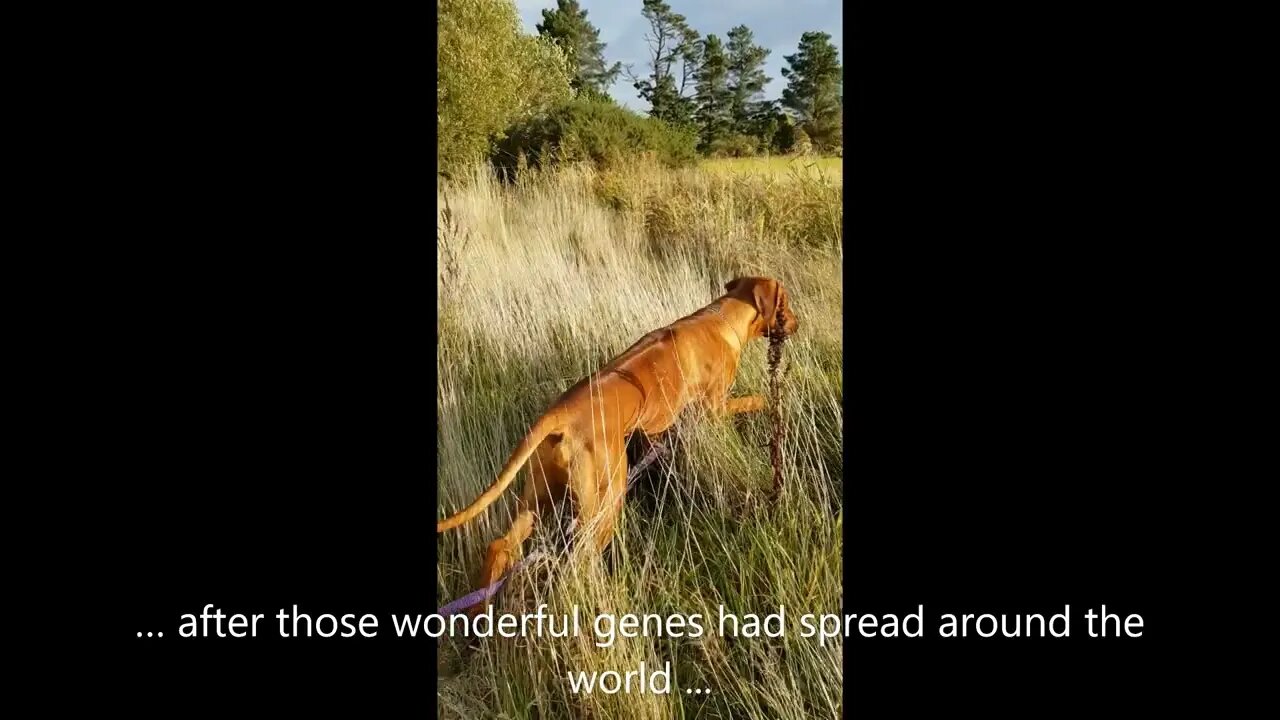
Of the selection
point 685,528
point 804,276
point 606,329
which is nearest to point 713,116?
point 804,276

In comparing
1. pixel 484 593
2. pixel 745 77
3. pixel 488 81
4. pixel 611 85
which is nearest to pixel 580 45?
pixel 611 85

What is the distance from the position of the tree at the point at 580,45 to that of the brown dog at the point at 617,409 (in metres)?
0.64

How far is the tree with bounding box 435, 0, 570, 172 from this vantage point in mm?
2111

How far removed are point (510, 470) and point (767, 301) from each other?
0.77m

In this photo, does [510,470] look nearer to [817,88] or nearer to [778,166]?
[778,166]

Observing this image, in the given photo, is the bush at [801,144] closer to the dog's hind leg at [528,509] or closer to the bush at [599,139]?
the bush at [599,139]

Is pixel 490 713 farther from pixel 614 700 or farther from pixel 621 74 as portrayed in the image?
pixel 621 74

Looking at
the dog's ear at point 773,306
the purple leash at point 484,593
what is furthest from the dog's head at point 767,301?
the purple leash at point 484,593

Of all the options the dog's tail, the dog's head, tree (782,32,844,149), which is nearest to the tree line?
tree (782,32,844,149)

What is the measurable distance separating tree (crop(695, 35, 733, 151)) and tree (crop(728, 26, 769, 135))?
0.6 inches

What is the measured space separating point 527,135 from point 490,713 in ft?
4.78

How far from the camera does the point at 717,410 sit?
198 centimetres

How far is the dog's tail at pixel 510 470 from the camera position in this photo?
176 cm

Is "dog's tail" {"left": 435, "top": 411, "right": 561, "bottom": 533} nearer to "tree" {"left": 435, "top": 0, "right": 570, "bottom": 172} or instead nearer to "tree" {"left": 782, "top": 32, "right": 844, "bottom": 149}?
"tree" {"left": 435, "top": 0, "right": 570, "bottom": 172}
